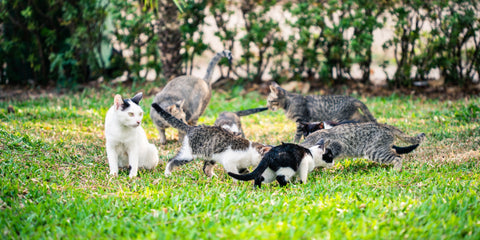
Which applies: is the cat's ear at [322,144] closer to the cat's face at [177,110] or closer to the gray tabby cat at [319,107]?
the gray tabby cat at [319,107]

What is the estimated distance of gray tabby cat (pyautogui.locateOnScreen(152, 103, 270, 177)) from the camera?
500 centimetres

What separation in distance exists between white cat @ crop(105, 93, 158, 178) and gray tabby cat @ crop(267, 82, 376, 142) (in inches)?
109

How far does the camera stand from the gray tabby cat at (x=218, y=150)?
500 cm

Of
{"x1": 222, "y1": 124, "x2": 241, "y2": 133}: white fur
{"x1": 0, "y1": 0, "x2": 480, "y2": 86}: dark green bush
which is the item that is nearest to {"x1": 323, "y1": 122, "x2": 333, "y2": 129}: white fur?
{"x1": 222, "y1": 124, "x2": 241, "y2": 133}: white fur

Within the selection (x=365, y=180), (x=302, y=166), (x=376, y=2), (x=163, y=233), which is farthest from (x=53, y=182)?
(x=376, y=2)

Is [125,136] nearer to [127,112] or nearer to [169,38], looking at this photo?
[127,112]

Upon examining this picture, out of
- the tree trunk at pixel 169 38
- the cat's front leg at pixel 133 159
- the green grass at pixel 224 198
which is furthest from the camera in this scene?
the tree trunk at pixel 169 38

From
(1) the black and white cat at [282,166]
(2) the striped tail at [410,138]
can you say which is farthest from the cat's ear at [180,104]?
(2) the striped tail at [410,138]

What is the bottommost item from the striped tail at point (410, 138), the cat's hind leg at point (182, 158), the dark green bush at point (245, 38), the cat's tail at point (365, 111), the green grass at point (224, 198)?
the green grass at point (224, 198)

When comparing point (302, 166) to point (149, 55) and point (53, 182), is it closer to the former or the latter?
point (53, 182)

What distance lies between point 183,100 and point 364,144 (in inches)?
124

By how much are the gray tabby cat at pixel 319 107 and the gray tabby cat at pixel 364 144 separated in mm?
1463

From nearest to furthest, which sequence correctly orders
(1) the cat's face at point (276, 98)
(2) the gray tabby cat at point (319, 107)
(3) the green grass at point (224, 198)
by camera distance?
1. (3) the green grass at point (224, 198)
2. (2) the gray tabby cat at point (319, 107)
3. (1) the cat's face at point (276, 98)

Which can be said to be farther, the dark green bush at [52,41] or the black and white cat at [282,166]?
the dark green bush at [52,41]
